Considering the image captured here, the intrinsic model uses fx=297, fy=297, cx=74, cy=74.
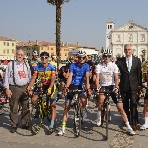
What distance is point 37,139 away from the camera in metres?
6.24

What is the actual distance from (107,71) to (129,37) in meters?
120

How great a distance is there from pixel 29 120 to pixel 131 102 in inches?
96.4

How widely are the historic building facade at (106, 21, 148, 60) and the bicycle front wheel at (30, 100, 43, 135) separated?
379ft

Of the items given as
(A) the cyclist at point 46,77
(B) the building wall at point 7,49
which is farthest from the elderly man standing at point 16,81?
(B) the building wall at point 7,49

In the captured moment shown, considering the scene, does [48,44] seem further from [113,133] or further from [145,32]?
[113,133]

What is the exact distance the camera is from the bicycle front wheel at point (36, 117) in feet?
22.0

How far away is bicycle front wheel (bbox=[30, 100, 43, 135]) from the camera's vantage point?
6.71 metres

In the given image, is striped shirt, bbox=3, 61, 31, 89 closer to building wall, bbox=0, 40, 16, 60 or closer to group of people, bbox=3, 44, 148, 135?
group of people, bbox=3, 44, 148, 135

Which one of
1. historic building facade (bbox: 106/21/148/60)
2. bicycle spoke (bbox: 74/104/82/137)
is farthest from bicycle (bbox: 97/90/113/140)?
historic building facade (bbox: 106/21/148/60)

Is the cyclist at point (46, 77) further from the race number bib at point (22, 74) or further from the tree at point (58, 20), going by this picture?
the tree at point (58, 20)

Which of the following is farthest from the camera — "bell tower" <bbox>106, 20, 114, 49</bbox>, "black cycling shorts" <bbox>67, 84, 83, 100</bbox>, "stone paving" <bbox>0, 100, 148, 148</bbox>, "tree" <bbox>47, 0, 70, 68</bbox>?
"bell tower" <bbox>106, 20, 114, 49</bbox>

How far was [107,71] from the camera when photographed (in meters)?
6.85

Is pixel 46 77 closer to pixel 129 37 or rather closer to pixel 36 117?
pixel 36 117

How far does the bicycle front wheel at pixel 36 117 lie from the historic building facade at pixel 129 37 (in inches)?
4549
